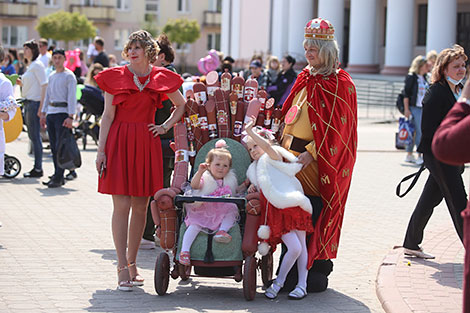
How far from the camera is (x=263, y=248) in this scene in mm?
6859

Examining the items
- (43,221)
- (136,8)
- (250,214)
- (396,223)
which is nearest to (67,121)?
(43,221)

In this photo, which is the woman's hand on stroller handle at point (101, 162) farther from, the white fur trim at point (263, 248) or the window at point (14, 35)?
the window at point (14, 35)

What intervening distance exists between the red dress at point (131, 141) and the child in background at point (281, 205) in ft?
2.66

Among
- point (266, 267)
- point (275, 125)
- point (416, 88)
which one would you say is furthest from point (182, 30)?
point (266, 267)

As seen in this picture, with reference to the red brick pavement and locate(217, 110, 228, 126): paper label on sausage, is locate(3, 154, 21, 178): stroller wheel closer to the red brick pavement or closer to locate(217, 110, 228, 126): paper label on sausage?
the red brick pavement

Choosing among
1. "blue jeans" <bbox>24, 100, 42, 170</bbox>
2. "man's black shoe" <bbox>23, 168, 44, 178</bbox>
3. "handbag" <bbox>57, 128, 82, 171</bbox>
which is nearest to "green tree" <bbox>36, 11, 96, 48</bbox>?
"blue jeans" <bbox>24, 100, 42, 170</bbox>

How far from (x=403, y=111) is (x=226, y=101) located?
965 centimetres

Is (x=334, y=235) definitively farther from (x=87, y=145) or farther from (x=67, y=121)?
(x=87, y=145)

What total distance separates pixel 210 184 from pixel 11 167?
7589 millimetres

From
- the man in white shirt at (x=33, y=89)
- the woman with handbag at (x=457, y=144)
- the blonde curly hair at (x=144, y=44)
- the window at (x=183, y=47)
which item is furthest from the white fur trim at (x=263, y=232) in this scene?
the window at (x=183, y=47)

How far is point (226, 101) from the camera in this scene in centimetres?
759

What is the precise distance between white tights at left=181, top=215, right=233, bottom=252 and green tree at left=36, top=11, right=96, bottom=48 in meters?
67.7

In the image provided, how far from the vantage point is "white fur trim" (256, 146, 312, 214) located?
6703 mm

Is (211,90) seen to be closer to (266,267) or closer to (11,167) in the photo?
(266,267)
